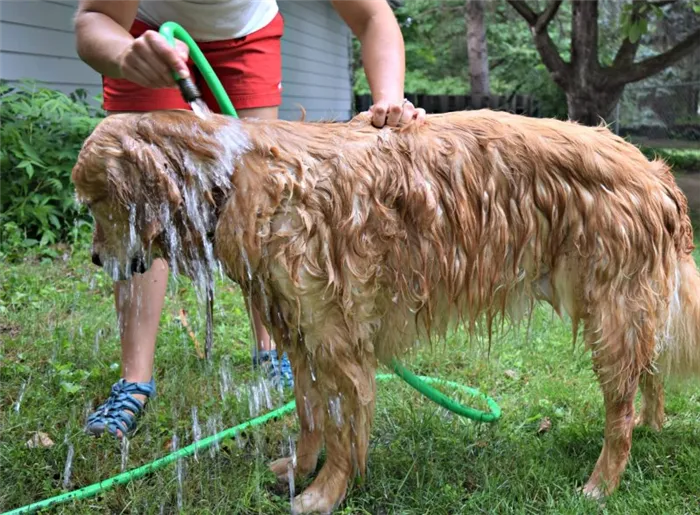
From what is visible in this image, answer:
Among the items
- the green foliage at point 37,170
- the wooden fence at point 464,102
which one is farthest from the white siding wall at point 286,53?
the wooden fence at point 464,102

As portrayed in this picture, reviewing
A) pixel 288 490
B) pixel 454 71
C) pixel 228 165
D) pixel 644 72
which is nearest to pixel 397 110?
pixel 228 165

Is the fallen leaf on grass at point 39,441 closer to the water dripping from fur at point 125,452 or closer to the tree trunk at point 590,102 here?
the water dripping from fur at point 125,452

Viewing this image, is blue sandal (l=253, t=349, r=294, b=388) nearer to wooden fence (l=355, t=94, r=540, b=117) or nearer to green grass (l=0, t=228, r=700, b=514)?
green grass (l=0, t=228, r=700, b=514)

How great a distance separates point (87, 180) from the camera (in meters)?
2.21

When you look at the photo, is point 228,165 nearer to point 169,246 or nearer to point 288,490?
point 169,246

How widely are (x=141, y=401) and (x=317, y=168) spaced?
1.67 m

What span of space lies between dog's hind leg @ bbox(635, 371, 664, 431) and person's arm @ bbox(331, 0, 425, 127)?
5.58ft

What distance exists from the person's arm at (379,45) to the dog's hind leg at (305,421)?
3.40 ft

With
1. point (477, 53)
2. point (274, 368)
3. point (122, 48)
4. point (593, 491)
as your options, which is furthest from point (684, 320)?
point (477, 53)

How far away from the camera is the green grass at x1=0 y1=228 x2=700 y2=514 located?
2.71m

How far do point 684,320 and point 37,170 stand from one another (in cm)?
544

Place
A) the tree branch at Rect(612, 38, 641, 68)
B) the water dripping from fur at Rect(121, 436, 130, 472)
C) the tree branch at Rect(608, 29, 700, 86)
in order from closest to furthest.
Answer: the water dripping from fur at Rect(121, 436, 130, 472), the tree branch at Rect(608, 29, 700, 86), the tree branch at Rect(612, 38, 641, 68)

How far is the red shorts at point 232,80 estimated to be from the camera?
300cm

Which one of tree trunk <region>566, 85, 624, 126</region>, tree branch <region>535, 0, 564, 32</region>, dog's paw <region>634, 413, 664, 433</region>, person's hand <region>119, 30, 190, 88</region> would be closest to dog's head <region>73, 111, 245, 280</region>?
person's hand <region>119, 30, 190, 88</region>
